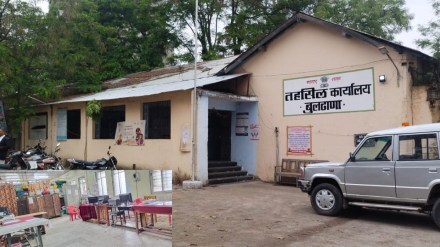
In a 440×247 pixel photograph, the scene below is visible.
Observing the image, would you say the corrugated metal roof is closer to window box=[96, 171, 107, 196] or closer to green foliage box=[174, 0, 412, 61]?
green foliage box=[174, 0, 412, 61]

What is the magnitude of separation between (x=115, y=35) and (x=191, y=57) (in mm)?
4349

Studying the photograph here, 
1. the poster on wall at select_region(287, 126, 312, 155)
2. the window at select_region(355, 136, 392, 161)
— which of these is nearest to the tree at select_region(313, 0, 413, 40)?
the poster on wall at select_region(287, 126, 312, 155)

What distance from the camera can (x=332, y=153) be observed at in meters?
11.1

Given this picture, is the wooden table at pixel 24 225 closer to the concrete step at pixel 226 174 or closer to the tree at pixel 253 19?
the concrete step at pixel 226 174

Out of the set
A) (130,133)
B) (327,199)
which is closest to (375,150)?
(327,199)

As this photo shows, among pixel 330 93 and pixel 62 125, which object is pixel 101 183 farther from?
pixel 62 125

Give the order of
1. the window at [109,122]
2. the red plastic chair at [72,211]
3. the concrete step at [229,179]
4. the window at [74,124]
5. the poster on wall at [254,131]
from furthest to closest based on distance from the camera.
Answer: the window at [74,124] → the window at [109,122] → the poster on wall at [254,131] → the concrete step at [229,179] → the red plastic chair at [72,211]

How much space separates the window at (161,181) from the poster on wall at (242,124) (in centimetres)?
1126

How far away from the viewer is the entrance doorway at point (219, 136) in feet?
44.1

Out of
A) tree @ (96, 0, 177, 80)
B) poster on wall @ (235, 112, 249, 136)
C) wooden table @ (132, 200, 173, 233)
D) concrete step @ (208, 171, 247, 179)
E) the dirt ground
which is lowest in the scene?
the dirt ground

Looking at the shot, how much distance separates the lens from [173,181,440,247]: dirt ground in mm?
5488

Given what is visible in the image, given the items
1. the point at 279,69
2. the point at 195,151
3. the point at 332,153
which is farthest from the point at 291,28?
the point at 195,151

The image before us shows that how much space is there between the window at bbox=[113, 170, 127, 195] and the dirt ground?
10.9 feet

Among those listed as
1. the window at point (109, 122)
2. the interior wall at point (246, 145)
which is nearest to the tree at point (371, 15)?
the interior wall at point (246, 145)
